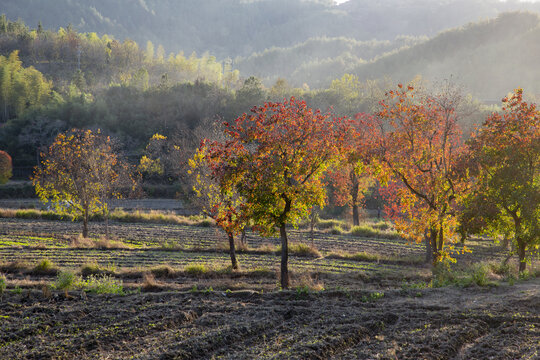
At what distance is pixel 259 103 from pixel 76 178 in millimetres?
59987

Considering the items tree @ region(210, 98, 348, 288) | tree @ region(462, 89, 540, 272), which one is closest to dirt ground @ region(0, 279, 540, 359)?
tree @ region(210, 98, 348, 288)

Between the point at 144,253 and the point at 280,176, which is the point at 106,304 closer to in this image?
the point at 280,176

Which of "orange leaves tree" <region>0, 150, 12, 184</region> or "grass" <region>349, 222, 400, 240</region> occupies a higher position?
"orange leaves tree" <region>0, 150, 12, 184</region>

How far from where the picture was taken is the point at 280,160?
47.1 feet

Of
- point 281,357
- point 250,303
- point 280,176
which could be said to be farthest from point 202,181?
point 281,357

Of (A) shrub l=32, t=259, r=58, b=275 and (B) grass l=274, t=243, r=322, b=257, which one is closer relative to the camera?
(A) shrub l=32, t=259, r=58, b=275

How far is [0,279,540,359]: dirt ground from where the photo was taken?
27.9ft

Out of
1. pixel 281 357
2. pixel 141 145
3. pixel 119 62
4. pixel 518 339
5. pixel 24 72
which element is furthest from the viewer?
pixel 119 62

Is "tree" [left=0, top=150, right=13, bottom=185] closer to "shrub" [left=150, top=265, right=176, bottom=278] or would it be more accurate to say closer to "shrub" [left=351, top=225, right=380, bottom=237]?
"shrub" [left=351, top=225, right=380, bottom=237]

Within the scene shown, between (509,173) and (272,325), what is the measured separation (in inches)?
429

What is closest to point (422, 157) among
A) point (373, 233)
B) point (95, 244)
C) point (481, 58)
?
point (373, 233)

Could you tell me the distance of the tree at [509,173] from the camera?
49.4 feet

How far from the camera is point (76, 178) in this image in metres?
29.0

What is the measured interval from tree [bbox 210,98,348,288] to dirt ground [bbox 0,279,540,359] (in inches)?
122
